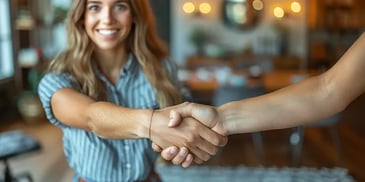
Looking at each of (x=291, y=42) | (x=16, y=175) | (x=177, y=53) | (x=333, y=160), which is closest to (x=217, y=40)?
(x=177, y=53)

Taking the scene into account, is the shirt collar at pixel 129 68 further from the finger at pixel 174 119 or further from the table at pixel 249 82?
the table at pixel 249 82

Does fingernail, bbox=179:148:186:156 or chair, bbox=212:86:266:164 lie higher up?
fingernail, bbox=179:148:186:156

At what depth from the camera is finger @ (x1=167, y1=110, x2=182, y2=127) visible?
95 cm

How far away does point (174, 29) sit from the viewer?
7.39 meters

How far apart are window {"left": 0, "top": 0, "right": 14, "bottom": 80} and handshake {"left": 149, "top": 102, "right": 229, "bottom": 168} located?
493 centimetres

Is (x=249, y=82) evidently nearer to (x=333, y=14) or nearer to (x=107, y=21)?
(x=107, y=21)

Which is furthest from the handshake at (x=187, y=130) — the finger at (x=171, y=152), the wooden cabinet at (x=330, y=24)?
the wooden cabinet at (x=330, y=24)

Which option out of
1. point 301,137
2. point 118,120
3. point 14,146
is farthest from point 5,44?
point 118,120

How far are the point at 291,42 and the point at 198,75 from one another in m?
3.05

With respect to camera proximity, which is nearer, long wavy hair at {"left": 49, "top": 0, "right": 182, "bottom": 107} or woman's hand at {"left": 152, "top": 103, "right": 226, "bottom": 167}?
woman's hand at {"left": 152, "top": 103, "right": 226, "bottom": 167}

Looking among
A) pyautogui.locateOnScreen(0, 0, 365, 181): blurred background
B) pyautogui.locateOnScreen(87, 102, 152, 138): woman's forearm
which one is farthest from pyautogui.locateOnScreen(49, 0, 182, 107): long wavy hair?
pyautogui.locateOnScreen(0, 0, 365, 181): blurred background

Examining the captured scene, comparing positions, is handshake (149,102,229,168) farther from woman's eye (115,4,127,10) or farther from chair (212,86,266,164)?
chair (212,86,266,164)

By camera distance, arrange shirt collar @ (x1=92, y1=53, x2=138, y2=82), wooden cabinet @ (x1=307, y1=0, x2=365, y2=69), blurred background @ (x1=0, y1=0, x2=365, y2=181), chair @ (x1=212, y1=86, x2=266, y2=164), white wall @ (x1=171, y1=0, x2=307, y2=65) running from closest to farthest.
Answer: shirt collar @ (x1=92, y1=53, x2=138, y2=82) → chair @ (x1=212, y1=86, x2=266, y2=164) → blurred background @ (x1=0, y1=0, x2=365, y2=181) → white wall @ (x1=171, y1=0, x2=307, y2=65) → wooden cabinet @ (x1=307, y1=0, x2=365, y2=69)

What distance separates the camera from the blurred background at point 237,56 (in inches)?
169
